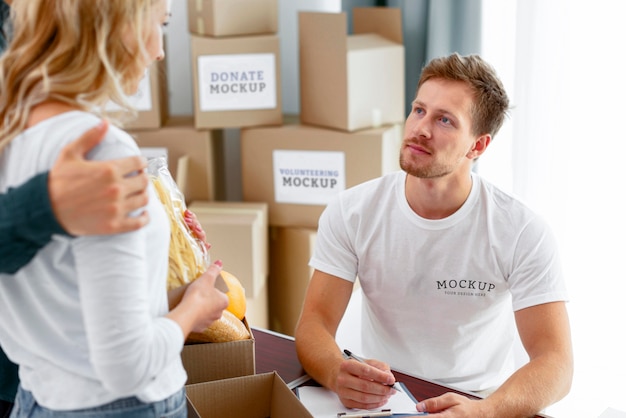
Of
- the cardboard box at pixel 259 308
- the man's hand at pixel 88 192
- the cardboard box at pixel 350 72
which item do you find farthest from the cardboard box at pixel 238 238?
the man's hand at pixel 88 192

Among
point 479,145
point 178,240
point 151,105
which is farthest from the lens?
point 151,105

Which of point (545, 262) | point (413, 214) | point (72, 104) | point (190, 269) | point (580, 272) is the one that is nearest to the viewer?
point (72, 104)

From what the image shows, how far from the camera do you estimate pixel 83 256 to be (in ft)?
2.31

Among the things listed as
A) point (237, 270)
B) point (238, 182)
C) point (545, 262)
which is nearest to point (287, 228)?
point (237, 270)

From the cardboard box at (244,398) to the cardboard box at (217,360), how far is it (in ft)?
0.14

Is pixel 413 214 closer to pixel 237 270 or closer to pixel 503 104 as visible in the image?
pixel 503 104

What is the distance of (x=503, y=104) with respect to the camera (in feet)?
5.53

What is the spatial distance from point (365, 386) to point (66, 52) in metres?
0.72

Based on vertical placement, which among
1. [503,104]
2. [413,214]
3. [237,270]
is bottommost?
[237,270]

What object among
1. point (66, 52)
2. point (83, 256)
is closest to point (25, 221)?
point (83, 256)

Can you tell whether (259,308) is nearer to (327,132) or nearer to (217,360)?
(327,132)

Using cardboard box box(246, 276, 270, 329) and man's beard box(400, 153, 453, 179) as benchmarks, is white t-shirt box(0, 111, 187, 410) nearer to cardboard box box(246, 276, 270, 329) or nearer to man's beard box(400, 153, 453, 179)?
man's beard box(400, 153, 453, 179)

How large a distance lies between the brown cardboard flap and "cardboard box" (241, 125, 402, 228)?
345 millimetres

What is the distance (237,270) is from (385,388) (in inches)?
54.3
